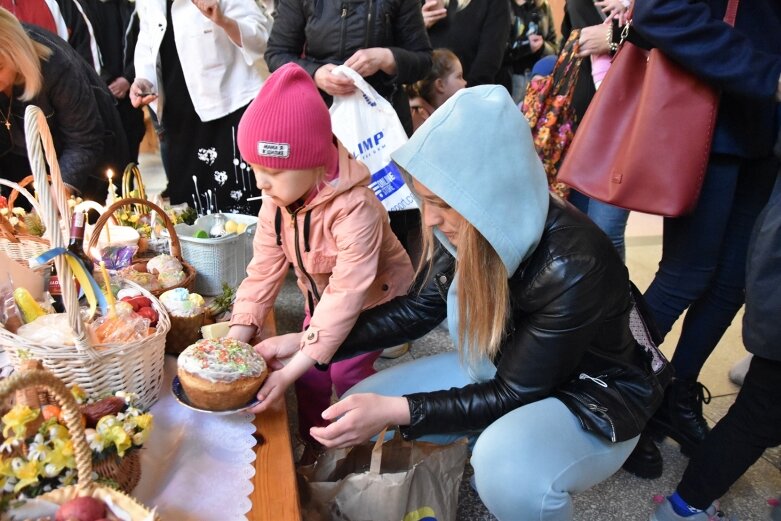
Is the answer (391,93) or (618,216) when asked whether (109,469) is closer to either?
(391,93)

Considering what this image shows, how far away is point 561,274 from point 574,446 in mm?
354

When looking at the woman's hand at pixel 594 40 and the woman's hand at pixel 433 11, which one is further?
the woman's hand at pixel 433 11

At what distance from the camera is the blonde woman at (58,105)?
165 cm

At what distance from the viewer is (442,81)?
248 cm

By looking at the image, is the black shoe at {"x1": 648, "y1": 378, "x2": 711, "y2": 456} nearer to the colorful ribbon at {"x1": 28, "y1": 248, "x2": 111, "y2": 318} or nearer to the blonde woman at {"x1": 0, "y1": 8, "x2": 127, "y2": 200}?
the colorful ribbon at {"x1": 28, "y1": 248, "x2": 111, "y2": 318}

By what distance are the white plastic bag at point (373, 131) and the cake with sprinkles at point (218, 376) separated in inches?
40.7

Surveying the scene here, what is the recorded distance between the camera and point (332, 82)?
1884 mm

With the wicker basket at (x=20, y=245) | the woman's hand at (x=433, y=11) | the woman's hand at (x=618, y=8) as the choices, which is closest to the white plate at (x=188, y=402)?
the wicker basket at (x=20, y=245)

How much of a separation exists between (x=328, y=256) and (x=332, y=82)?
2.54ft

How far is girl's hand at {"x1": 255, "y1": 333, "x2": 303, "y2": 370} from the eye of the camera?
1.27 m

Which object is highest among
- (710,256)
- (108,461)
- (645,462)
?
(108,461)

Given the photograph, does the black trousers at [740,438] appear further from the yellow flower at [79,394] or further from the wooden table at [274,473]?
the yellow flower at [79,394]

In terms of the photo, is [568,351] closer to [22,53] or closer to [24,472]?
[24,472]

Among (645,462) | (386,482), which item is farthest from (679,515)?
(386,482)
